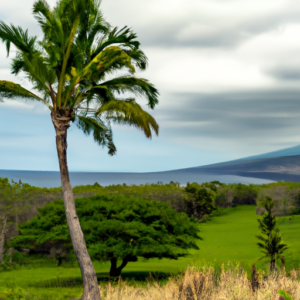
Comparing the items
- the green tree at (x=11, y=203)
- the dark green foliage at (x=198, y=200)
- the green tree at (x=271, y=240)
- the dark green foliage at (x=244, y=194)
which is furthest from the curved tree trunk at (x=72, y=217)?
the dark green foliage at (x=244, y=194)

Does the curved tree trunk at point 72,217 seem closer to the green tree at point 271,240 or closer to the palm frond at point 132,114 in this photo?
the palm frond at point 132,114

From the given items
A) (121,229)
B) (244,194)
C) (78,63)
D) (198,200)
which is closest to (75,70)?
(78,63)

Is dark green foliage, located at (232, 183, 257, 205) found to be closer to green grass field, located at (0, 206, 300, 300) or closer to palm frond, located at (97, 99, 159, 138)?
green grass field, located at (0, 206, 300, 300)

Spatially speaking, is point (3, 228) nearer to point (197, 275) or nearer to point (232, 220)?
point (197, 275)

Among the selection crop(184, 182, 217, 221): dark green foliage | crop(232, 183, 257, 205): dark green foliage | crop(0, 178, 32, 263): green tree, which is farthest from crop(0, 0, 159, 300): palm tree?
crop(232, 183, 257, 205): dark green foliage

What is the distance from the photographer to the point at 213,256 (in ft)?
88.2

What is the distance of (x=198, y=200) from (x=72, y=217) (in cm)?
3250

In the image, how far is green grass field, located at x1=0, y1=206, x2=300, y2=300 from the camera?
18.9m

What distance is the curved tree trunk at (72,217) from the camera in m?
13.0

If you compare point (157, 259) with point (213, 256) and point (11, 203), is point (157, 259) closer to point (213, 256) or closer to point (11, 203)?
point (213, 256)

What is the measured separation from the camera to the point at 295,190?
149 feet

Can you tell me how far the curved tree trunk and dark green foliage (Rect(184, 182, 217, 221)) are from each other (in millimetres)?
31388

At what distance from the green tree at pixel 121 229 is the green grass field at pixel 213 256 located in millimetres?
1765

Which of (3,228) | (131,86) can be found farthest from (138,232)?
(3,228)
